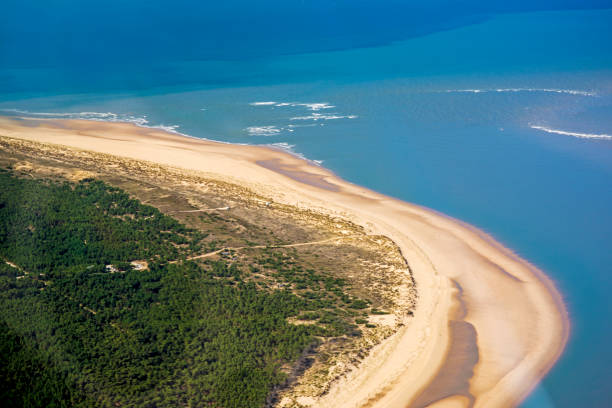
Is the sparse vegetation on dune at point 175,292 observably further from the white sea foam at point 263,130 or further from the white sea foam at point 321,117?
the white sea foam at point 321,117

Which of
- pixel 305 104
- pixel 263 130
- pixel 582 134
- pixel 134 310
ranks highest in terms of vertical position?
pixel 305 104

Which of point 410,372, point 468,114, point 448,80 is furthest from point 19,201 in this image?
point 448,80

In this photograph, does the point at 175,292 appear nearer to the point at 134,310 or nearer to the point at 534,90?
the point at 134,310

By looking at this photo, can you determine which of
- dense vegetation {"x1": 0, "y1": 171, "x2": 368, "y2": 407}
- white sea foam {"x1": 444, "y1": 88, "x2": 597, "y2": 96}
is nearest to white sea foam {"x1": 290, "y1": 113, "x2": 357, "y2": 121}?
white sea foam {"x1": 444, "y1": 88, "x2": 597, "y2": 96}

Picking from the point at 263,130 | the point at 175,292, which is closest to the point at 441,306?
the point at 175,292

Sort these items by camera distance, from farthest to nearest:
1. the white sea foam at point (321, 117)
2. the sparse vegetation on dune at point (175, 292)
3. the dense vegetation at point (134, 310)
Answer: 1. the white sea foam at point (321, 117)
2. the sparse vegetation on dune at point (175, 292)
3. the dense vegetation at point (134, 310)

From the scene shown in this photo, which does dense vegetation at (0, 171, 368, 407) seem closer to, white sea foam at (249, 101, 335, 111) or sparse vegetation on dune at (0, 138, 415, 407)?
sparse vegetation on dune at (0, 138, 415, 407)

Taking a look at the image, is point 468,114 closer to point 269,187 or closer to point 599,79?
point 599,79

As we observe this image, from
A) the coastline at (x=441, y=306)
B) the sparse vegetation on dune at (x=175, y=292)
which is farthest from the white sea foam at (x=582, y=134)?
the sparse vegetation on dune at (x=175, y=292)
